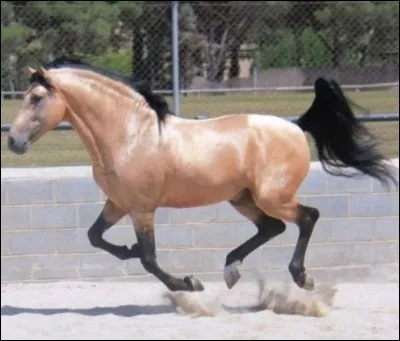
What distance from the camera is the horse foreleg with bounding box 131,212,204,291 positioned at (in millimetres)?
2998

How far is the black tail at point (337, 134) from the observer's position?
9.99ft

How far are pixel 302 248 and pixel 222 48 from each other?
2.09m

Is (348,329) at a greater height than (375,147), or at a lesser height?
lesser

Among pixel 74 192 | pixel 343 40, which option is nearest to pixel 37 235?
pixel 74 192

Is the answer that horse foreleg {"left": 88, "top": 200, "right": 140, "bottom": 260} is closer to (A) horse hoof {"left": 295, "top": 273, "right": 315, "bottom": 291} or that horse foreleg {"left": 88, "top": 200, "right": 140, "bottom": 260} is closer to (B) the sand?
(A) horse hoof {"left": 295, "top": 273, "right": 315, "bottom": 291}

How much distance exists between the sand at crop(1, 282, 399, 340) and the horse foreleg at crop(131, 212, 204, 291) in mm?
3725

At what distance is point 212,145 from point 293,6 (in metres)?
7.05

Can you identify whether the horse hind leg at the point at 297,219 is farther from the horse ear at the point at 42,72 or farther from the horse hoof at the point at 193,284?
the horse ear at the point at 42,72

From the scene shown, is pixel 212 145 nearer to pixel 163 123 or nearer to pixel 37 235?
pixel 163 123

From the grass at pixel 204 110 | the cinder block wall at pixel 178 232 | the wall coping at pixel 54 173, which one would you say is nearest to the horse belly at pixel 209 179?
the grass at pixel 204 110

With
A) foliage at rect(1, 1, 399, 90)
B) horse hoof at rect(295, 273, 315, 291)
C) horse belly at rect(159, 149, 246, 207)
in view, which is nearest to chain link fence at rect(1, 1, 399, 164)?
foliage at rect(1, 1, 399, 90)

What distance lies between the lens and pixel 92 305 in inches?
329

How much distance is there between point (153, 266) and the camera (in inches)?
122

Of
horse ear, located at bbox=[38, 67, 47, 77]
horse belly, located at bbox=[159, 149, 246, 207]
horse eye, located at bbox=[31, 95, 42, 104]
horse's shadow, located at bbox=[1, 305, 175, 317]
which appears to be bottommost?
horse's shadow, located at bbox=[1, 305, 175, 317]
